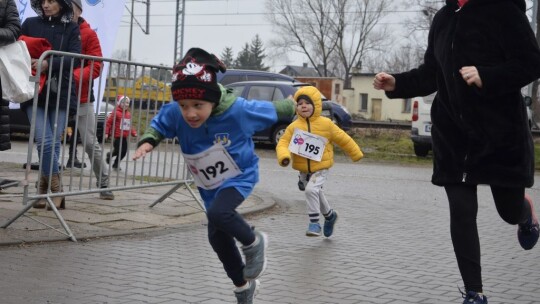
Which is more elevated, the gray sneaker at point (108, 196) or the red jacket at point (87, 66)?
the red jacket at point (87, 66)

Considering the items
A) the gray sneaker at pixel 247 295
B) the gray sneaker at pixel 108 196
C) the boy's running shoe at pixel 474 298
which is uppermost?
the boy's running shoe at pixel 474 298

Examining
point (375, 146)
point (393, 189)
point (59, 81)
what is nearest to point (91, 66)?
point (59, 81)

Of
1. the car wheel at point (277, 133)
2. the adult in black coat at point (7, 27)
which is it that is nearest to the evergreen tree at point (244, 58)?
the car wheel at point (277, 133)

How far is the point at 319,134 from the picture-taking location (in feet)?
29.9

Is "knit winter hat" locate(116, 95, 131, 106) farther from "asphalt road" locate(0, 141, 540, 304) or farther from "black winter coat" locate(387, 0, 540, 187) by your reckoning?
"black winter coat" locate(387, 0, 540, 187)

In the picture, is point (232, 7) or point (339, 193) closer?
point (339, 193)

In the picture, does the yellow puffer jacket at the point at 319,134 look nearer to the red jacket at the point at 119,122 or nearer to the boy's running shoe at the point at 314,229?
the boy's running shoe at the point at 314,229

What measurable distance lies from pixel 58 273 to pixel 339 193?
711 centimetres

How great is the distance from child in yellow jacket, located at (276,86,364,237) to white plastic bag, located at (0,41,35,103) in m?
2.33

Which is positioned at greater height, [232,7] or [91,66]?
[232,7]

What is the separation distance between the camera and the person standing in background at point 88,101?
8.61m

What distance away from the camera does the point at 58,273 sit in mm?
6250

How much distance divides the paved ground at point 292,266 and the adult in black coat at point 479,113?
2.69ft

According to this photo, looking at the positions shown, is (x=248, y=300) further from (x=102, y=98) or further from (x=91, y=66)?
(x=102, y=98)
